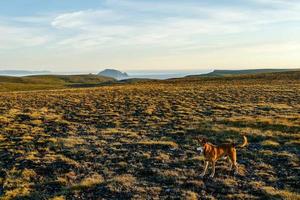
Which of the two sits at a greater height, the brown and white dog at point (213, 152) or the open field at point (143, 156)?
the brown and white dog at point (213, 152)

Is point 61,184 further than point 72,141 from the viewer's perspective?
No

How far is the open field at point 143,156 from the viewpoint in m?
13.5

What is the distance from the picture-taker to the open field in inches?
533

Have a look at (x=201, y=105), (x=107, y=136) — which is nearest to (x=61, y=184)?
(x=107, y=136)

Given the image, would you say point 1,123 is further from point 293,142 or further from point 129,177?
point 293,142

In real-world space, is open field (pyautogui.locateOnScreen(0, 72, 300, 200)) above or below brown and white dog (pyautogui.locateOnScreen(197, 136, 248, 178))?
below

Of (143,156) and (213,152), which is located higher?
(213,152)

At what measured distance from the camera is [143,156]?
719 inches

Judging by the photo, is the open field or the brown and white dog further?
the brown and white dog

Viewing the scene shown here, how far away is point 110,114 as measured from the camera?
3441 cm

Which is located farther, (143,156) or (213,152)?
(143,156)

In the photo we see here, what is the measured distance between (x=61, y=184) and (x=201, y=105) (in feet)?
88.8

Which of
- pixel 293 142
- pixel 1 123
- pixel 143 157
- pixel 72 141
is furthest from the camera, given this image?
pixel 1 123

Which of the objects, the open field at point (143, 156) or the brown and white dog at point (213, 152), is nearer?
the open field at point (143, 156)
